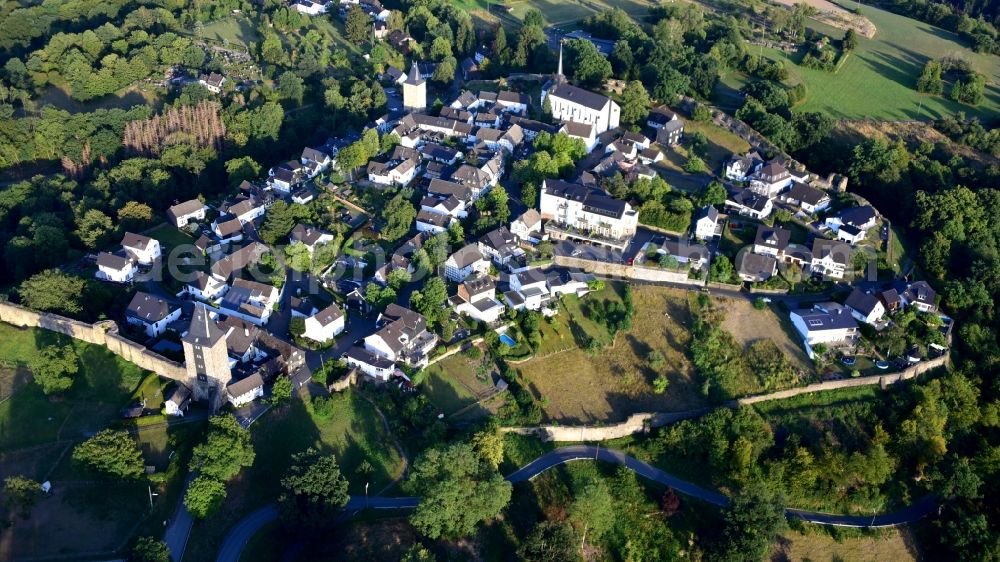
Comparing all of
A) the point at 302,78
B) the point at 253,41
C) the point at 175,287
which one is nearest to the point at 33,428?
the point at 175,287

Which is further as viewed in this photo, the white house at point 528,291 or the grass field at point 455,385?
the white house at point 528,291

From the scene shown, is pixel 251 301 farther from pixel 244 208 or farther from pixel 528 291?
pixel 528 291

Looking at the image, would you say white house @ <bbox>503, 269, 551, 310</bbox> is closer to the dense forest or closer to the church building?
the dense forest

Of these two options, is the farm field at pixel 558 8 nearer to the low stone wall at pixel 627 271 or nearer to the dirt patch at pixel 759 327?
the low stone wall at pixel 627 271

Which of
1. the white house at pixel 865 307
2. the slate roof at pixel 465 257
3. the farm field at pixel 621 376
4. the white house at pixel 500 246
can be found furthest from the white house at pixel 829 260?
the slate roof at pixel 465 257

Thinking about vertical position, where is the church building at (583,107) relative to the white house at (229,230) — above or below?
above

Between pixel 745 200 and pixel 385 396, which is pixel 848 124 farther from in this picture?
pixel 385 396

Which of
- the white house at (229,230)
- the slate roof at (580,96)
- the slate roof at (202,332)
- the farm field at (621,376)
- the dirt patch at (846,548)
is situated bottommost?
the dirt patch at (846,548)
